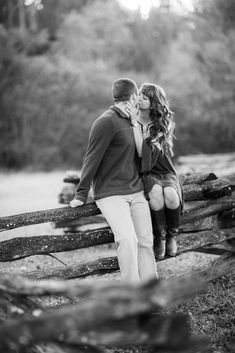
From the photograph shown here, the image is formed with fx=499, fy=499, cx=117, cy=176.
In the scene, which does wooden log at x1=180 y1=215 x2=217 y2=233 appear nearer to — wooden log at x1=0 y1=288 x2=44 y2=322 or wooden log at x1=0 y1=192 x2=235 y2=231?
wooden log at x1=0 y1=192 x2=235 y2=231

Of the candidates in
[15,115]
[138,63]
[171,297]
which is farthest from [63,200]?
[138,63]

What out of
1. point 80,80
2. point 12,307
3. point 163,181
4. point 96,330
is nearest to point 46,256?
point 163,181

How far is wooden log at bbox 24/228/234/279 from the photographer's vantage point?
4.11m

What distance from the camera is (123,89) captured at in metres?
4.07

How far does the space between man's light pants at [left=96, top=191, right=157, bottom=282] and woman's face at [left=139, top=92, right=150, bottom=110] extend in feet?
2.55

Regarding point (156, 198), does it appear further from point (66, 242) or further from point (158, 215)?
point (66, 242)

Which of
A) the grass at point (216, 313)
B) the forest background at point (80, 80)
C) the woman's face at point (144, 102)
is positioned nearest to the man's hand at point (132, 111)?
the woman's face at point (144, 102)

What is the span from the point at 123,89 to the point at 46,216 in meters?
1.21

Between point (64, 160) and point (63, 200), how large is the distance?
648 inches

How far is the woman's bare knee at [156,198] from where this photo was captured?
4.07 m

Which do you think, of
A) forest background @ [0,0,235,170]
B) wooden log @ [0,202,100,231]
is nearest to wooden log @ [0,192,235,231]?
wooden log @ [0,202,100,231]

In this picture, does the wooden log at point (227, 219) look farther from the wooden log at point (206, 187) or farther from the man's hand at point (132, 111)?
the man's hand at point (132, 111)

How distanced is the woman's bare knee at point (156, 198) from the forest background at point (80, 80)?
Result: 17687mm

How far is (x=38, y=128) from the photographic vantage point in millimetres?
22656
